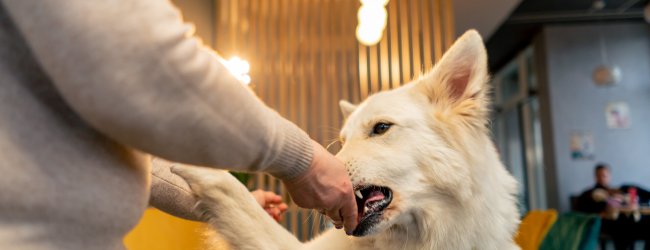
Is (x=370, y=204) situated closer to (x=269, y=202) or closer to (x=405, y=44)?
(x=269, y=202)

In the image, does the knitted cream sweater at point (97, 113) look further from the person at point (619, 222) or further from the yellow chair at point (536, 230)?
the person at point (619, 222)

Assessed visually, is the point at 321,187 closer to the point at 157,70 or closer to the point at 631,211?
the point at 157,70

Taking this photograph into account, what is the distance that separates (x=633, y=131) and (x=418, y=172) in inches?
296

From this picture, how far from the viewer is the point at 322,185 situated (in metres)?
0.62

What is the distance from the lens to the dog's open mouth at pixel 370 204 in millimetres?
1021

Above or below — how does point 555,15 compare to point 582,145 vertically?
above

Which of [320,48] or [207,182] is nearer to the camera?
[207,182]

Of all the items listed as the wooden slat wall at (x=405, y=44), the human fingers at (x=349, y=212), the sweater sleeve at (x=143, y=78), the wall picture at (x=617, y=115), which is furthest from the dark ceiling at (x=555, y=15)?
the sweater sleeve at (x=143, y=78)

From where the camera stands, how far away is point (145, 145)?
1.53ft

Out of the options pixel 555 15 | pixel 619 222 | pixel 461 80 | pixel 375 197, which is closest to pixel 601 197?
pixel 619 222

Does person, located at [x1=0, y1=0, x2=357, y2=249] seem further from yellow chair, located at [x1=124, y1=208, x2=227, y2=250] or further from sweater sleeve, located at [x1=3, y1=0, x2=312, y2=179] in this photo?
yellow chair, located at [x1=124, y1=208, x2=227, y2=250]

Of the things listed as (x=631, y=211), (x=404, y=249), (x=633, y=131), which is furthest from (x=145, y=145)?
(x=633, y=131)

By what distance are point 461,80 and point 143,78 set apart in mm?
966

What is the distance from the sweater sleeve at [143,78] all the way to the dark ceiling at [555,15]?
6862mm
